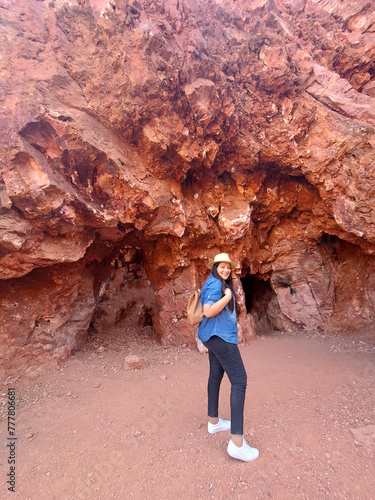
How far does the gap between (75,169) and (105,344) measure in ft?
11.3

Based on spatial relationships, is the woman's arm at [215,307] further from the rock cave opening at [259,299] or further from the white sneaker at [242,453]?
the rock cave opening at [259,299]

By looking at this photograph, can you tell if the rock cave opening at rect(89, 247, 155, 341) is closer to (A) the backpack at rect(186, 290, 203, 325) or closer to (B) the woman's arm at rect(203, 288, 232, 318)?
(A) the backpack at rect(186, 290, 203, 325)

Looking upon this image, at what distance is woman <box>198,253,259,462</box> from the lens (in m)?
2.04

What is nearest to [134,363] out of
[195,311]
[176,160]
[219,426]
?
[219,426]

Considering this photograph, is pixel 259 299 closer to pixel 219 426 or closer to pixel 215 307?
pixel 219 426

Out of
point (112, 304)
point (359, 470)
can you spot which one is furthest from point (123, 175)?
point (359, 470)

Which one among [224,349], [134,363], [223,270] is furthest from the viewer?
[134,363]

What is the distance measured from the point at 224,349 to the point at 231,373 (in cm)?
20

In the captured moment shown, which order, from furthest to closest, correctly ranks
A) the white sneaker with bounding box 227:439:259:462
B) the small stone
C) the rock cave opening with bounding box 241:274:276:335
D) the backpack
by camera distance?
the rock cave opening with bounding box 241:274:276:335 → the small stone → the backpack → the white sneaker with bounding box 227:439:259:462

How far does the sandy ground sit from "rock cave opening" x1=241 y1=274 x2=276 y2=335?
2953 millimetres

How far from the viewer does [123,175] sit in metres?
4.05

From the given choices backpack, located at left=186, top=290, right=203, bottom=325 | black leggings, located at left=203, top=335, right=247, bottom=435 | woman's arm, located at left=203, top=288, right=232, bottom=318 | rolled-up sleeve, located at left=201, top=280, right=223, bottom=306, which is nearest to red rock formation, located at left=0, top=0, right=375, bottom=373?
backpack, located at left=186, top=290, right=203, bottom=325

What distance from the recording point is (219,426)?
→ 2.41 m

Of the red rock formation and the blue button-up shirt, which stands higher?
the red rock formation
